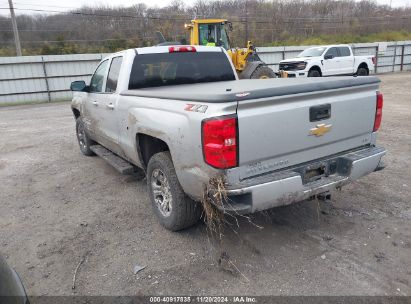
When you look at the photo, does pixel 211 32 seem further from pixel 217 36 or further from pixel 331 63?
pixel 331 63

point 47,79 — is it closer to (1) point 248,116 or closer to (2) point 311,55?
(2) point 311,55

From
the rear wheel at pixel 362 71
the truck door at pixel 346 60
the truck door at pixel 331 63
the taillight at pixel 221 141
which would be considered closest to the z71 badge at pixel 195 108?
the taillight at pixel 221 141

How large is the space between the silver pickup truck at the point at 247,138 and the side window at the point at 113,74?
0.67 ft

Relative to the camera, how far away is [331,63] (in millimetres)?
17859

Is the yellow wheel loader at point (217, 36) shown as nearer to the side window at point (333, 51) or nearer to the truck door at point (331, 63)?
the truck door at point (331, 63)

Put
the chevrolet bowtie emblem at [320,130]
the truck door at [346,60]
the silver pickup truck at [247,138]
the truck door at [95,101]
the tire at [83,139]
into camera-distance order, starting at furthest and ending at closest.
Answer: the truck door at [346,60]
the tire at [83,139]
the truck door at [95,101]
the chevrolet bowtie emblem at [320,130]
the silver pickup truck at [247,138]

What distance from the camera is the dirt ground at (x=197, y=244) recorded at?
2.96 meters

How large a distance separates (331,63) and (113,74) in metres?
15.4

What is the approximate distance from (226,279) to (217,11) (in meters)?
44.7

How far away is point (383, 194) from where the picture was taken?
4.57m

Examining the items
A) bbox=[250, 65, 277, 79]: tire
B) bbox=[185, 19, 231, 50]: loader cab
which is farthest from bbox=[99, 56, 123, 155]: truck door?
bbox=[185, 19, 231, 50]: loader cab

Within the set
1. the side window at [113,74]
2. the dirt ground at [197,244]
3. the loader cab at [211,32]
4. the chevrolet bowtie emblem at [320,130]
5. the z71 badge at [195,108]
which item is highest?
the loader cab at [211,32]

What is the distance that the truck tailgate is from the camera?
2910 millimetres

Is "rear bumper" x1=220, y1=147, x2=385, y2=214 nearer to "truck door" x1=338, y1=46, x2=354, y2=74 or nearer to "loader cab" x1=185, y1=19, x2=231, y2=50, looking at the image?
"loader cab" x1=185, y1=19, x2=231, y2=50
